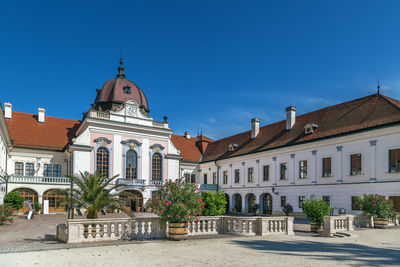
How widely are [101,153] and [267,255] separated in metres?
28.1

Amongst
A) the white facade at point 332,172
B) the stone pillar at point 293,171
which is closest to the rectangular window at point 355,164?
the white facade at point 332,172

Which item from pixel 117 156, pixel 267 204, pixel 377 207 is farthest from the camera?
pixel 117 156

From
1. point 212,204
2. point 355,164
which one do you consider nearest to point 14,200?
point 212,204

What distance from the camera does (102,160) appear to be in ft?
115

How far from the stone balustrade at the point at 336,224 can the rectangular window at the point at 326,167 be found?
10904mm

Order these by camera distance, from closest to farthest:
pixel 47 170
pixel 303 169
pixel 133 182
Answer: pixel 303 169
pixel 133 182
pixel 47 170

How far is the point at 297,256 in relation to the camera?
9.46 m

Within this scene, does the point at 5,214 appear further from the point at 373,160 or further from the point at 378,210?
the point at 373,160

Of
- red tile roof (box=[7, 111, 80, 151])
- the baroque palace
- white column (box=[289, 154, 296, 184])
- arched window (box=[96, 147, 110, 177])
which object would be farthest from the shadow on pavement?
red tile roof (box=[7, 111, 80, 151])

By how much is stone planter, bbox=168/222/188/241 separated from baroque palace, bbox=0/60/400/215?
1617cm

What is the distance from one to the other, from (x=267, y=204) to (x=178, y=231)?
77.2 ft

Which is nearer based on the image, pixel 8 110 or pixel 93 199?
pixel 93 199

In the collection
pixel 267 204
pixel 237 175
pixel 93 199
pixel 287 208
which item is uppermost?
pixel 93 199

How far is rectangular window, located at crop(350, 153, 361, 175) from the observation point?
24891 millimetres
